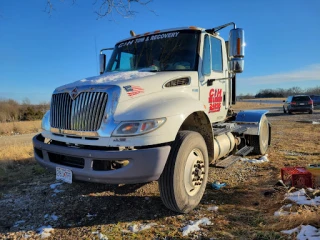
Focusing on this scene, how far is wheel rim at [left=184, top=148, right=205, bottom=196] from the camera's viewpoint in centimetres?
360

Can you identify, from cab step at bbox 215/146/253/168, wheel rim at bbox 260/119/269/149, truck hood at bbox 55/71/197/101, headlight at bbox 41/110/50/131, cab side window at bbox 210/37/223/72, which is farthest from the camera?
wheel rim at bbox 260/119/269/149

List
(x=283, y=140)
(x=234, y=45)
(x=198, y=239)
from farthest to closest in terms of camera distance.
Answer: (x=283, y=140) → (x=234, y=45) → (x=198, y=239)

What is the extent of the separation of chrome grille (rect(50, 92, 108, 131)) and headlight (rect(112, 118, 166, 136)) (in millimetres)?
302

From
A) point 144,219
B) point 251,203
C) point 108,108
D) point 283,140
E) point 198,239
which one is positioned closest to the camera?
point 198,239

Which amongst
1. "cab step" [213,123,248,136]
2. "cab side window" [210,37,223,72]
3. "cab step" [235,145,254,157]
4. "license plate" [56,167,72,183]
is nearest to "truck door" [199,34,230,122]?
"cab side window" [210,37,223,72]

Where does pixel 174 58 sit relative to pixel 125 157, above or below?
above

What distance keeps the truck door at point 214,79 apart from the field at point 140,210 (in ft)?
4.34

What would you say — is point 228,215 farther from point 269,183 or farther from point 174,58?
point 174,58

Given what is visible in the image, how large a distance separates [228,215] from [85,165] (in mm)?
1937

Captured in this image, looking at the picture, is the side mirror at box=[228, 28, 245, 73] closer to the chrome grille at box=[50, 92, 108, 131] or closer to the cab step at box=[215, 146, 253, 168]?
the cab step at box=[215, 146, 253, 168]

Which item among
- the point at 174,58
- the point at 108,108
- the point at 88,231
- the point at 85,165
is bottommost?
the point at 88,231

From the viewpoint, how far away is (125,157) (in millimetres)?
3029

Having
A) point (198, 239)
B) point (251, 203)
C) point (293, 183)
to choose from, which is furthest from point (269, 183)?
point (198, 239)

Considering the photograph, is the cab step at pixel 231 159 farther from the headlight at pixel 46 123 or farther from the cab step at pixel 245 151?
the headlight at pixel 46 123
